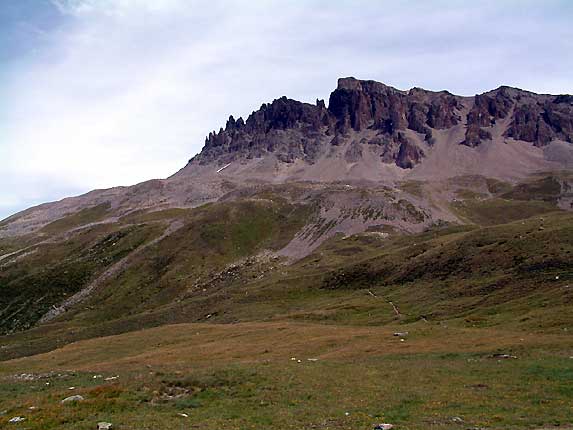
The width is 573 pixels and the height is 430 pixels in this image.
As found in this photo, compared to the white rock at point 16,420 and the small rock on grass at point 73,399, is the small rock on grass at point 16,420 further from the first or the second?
the small rock on grass at point 73,399

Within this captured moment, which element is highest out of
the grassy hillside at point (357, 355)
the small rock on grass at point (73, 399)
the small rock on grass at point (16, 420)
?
the small rock on grass at point (16, 420)

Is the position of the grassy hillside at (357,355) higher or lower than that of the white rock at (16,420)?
lower

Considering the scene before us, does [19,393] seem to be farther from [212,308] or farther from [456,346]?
[212,308]

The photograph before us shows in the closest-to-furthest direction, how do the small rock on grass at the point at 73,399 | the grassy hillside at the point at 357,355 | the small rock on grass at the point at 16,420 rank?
the grassy hillside at the point at 357,355
the small rock on grass at the point at 16,420
the small rock on grass at the point at 73,399

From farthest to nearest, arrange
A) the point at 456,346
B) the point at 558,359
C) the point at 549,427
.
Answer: the point at 456,346 < the point at 558,359 < the point at 549,427

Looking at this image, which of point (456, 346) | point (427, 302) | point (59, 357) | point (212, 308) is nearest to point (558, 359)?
point (456, 346)

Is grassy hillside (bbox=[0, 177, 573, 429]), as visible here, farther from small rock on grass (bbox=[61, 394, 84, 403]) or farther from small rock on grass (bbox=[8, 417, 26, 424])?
small rock on grass (bbox=[61, 394, 84, 403])

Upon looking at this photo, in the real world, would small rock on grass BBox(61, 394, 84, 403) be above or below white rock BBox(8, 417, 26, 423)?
below

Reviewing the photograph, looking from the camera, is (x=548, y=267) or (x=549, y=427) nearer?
(x=549, y=427)

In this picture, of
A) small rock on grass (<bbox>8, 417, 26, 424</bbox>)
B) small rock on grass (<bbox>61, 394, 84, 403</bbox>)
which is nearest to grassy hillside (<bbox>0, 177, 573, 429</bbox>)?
small rock on grass (<bbox>8, 417, 26, 424</bbox>)

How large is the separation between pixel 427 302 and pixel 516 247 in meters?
28.8

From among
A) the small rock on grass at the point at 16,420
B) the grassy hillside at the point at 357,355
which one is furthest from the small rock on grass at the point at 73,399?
the small rock on grass at the point at 16,420

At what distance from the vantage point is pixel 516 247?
118 metres

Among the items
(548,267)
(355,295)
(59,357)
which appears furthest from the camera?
(355,295)
